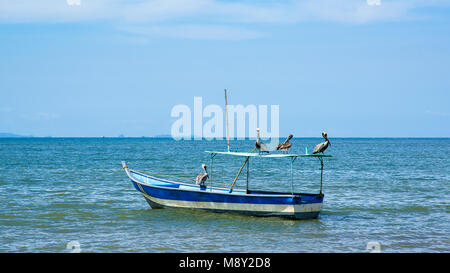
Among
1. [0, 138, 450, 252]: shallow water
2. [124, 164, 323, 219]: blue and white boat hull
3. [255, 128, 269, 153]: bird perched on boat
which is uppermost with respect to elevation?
[255, 128, 269, 153]: bird perched on boat

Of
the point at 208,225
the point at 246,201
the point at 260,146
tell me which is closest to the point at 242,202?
the point at 246,201

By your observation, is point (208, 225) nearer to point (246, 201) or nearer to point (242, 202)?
point (242, 202)

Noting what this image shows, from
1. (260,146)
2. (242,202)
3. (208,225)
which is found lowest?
(208,225)

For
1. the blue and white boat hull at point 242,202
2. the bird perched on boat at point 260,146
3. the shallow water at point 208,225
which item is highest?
the bird perched on boat at point 260,146

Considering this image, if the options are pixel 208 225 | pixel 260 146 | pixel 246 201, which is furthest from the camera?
pixel 246 201

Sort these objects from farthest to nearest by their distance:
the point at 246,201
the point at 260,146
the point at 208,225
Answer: the point at 246,201 → the point at 260,146 → the point at 208,225

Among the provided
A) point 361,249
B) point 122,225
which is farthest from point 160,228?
point 361,249

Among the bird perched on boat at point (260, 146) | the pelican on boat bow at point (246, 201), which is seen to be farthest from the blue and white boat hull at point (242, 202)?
the bird perched on boat at point (260, 146)

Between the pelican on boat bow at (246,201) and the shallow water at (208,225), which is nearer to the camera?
the shallow water at (208,225)

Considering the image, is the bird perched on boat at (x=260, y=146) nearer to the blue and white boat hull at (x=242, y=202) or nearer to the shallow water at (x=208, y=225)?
the blue and white boat hull at (x=242, y=202)

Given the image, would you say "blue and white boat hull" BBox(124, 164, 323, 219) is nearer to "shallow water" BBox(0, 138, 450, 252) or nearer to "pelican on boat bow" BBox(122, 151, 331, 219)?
"pelican on boat bow" BBox(122, 151, 331, 219)

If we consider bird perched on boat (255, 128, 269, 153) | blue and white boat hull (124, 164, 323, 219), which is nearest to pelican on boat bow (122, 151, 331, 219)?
blue and white boat hull (124, 164, 323, 219)
